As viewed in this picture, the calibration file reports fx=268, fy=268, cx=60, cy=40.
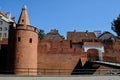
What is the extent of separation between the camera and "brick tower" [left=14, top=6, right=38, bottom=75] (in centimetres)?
3102

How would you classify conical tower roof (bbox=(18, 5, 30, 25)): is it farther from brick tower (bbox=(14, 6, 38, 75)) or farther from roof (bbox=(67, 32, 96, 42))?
roof (bbox=(67, 32, 96, 42))

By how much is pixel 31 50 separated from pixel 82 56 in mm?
7798

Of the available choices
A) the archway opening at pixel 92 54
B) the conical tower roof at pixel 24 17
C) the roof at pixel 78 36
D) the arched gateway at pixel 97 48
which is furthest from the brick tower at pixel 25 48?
the roof at pixel 78 36

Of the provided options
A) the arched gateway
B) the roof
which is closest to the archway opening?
the arched gateway

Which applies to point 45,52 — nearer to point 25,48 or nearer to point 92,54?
point 25,48

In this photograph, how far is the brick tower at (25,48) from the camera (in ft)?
102

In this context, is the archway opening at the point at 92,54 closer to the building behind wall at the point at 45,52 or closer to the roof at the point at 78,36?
the building behind wall at the point at 45,52

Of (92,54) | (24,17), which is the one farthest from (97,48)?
(24,17)

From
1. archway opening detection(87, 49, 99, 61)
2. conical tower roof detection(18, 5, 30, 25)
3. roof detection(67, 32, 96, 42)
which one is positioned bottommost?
archway opening detection(87, 49, 99, 61)

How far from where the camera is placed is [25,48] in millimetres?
31641

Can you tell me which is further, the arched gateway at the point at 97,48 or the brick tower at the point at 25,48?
the arched gateway at the point at 97,48

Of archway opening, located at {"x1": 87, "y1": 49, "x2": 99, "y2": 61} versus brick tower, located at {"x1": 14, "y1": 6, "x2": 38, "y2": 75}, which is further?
archway opening, located at {"x1": 87, "y1": 49, "x2": 99, "y2": 61}

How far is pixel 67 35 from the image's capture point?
51.9m

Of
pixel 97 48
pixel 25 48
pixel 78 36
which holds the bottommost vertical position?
pixel 25 48
